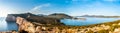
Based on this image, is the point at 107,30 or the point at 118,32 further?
the point at 107,30

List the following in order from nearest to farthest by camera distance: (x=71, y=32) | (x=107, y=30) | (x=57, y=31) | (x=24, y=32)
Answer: (x=107, y=30)
(x=71, y=32)
(x=57, y=31)
(x=24, y=32)

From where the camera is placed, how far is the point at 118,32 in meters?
48.0

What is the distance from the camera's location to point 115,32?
4912 centimetres

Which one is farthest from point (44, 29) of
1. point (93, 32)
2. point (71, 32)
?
point (93, 32)

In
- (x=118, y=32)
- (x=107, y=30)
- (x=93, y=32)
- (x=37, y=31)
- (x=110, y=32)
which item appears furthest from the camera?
(x=37, y=31)

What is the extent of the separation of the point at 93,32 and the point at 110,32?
8.64 meters

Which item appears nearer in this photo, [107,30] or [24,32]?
[107,30]

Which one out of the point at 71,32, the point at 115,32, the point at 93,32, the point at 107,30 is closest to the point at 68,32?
the point at 71,32

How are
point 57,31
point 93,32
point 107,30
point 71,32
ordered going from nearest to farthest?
point 107,30
point 93,32
point 71,32
point 57,31

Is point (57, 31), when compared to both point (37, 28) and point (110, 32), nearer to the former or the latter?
point (37, 28)

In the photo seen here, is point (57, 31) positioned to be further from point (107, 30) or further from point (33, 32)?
point (107, 30)

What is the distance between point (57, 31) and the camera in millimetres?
84375

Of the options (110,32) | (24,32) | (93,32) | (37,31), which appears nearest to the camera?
(110,32)

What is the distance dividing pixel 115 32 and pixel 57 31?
36792 mm
